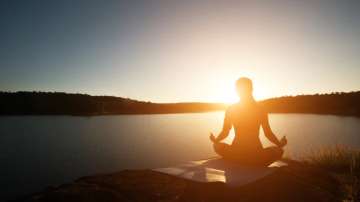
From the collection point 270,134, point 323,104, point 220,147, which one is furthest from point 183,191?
point 323,104

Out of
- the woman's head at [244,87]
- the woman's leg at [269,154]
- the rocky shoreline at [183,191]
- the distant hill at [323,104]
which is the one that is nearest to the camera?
the rocky shoreline at [183,191]

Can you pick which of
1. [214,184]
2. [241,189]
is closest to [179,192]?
[214,184]

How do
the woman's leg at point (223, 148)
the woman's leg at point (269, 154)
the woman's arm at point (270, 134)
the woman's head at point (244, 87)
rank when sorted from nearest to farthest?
the woman's head at point (244, 87)
the woman's leg at point (269, 154)
the woman's arm at point (270, 134)
the woman's leg at point (223, 148)

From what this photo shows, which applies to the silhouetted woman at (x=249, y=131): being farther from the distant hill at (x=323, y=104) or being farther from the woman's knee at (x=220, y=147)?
the distant hill at (x=323, y=104)

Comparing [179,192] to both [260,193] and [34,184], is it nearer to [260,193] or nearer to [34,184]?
[260,193]

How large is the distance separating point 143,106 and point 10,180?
163300 mm

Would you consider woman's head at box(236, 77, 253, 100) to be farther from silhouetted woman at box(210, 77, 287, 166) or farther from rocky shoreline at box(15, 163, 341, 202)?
rocky shoreline at box(15, 163, 341, 202)

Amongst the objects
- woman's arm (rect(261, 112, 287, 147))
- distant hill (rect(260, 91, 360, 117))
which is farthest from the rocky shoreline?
distant hill (rect(260, 91, 360, 117))

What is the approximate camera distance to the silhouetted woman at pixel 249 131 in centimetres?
770

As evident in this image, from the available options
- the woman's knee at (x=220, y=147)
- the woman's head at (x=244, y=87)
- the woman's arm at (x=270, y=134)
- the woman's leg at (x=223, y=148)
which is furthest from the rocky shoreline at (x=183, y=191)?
the woman's head at (x=244, y=87)

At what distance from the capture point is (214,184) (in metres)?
6.11

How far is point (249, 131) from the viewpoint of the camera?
7.84 metres

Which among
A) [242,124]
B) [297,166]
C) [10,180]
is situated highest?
[242,124]

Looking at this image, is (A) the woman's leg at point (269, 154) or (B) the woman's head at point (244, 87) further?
(A) the woman's leg at point (269, 154)
